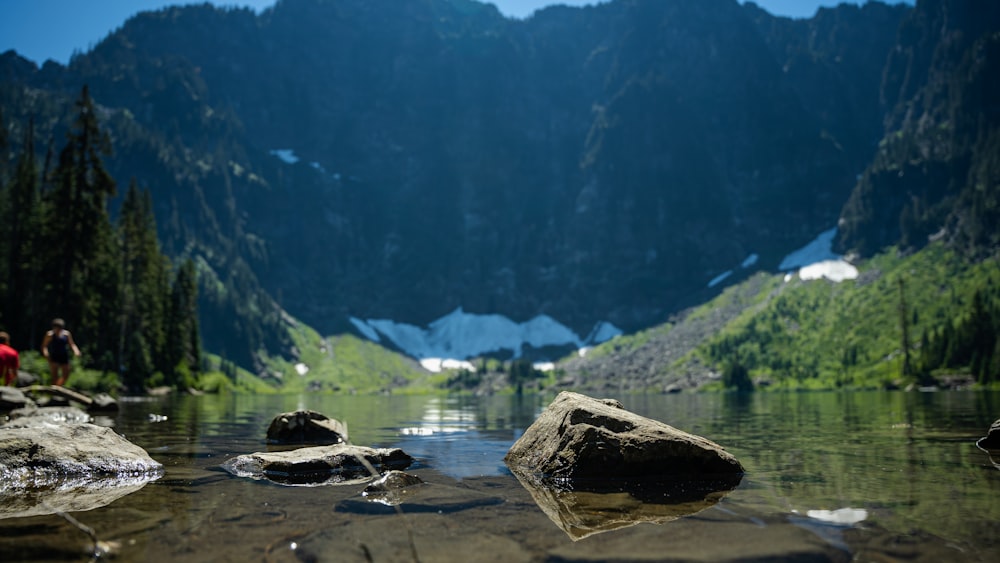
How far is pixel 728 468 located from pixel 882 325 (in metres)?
198

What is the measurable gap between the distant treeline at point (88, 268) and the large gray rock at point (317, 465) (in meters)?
52.4

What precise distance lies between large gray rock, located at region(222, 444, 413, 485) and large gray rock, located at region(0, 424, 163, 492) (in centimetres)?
185

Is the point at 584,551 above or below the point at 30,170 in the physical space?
below

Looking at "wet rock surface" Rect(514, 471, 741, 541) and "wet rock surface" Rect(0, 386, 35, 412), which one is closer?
"wet rock surface" Rect(514, 471, 741, 541)

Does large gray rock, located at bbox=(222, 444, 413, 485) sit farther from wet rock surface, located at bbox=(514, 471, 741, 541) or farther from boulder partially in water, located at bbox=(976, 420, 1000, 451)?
boulder partially in water, located at bbox=(976, 420, 1000, 451)

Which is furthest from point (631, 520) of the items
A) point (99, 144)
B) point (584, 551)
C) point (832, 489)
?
point (99, 144)

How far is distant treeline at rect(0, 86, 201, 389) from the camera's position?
181 ft

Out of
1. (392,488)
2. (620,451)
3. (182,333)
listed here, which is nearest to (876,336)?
(182,333)

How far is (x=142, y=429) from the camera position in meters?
23.0

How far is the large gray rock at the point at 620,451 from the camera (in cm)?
1301

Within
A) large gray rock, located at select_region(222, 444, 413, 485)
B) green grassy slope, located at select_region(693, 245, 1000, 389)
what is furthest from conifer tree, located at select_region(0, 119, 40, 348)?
green grassy slope, located at select_region(693, 245, 1000, 389)

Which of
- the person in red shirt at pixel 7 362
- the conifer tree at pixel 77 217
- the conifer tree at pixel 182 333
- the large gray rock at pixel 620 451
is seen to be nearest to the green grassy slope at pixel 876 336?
the conifer tree at pixel 182 333

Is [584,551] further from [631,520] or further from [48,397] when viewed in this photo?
[48,397]

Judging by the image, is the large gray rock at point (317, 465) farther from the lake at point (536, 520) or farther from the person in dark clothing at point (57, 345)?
the person in dark clothing at point (57, 345)
